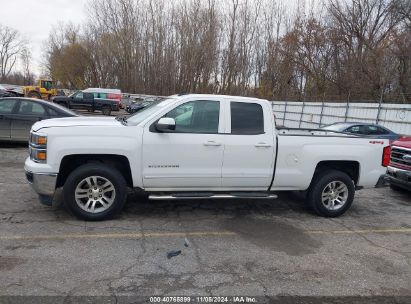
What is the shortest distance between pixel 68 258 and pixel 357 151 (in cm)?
478

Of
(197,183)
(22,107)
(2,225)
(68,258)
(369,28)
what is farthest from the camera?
(369,28)

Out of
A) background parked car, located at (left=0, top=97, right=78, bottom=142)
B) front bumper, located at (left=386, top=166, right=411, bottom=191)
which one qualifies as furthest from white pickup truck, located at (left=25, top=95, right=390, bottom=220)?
background parked car, located at (left=0, top=97, right=78, bottom=142)

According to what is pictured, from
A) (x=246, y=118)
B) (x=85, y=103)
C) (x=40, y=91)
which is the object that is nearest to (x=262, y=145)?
(x=246, y=118)

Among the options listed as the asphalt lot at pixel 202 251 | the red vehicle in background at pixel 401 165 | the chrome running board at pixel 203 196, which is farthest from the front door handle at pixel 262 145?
the red vehicle in background at pixel 401 165

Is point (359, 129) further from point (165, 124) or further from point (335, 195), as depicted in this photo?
point (165, 124)

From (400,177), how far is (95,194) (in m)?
6.13

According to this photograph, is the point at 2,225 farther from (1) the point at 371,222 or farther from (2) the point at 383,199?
(2) the point at 383,199

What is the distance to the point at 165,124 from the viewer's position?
5.35 meters

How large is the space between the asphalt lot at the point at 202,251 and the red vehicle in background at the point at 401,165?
113 centimetres

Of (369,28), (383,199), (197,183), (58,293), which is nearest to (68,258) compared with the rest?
(58,293)

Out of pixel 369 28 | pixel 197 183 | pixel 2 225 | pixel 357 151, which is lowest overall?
pixel 2 225

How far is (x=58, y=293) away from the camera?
362cm

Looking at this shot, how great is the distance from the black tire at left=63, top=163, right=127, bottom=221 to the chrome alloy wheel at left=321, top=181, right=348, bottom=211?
11.0 feet

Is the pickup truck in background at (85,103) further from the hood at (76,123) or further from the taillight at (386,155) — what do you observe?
the taillight at (386,155)
